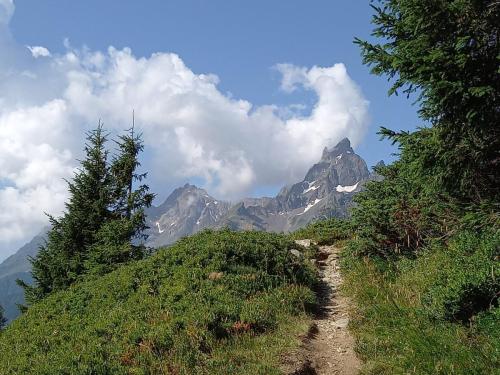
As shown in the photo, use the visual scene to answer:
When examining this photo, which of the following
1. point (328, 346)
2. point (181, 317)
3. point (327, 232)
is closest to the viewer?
point (328, 346)

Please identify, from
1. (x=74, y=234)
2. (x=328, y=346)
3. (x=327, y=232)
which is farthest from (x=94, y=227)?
(x=328, y=346)

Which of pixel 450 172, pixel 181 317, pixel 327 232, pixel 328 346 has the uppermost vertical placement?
pixel 327 232

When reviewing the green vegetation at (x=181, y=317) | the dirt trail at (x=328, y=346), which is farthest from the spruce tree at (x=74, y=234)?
the dirt trail at (x=328, y=346)

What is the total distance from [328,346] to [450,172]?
4.66 meters

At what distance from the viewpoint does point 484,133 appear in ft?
A: 28.1

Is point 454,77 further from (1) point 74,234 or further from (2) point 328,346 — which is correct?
(1) point 74,234

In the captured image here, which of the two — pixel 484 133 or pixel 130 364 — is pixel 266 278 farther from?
pixel 484 133

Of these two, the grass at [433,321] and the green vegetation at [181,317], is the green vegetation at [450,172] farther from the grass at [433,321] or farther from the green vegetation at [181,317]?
the green vegetation at [181,317]

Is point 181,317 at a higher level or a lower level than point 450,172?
lower

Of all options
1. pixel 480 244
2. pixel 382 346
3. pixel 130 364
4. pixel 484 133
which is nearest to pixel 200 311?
pixel 130 364

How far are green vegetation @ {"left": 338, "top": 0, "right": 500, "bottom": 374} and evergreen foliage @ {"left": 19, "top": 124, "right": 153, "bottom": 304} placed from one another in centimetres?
1770

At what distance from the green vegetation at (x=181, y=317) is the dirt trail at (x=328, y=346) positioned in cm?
38

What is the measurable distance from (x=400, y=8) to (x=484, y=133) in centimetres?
312

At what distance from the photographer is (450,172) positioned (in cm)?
895
